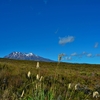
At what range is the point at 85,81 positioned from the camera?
78.1 feet

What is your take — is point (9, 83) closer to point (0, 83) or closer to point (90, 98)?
point (0, 83)

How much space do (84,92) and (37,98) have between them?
11.1m

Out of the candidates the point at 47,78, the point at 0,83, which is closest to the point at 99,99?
the point at 47,78

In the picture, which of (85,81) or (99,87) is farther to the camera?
(85,81)

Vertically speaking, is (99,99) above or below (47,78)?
below

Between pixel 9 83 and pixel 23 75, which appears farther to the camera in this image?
pixel 23 75

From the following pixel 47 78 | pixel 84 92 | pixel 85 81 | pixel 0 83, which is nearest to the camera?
pixel 0 83

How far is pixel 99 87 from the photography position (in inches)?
807

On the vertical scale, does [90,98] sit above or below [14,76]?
below

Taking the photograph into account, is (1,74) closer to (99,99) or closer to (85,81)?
(99,99)

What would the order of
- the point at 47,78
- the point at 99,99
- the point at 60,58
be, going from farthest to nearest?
the point at 47,78 → the point at 99,99 → the point at 60,58

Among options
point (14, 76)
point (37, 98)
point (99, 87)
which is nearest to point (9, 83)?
point (14, 76)

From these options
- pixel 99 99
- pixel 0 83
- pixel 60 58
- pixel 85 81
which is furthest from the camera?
pixel 85 81

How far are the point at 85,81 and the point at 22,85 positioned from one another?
911 centimetres
